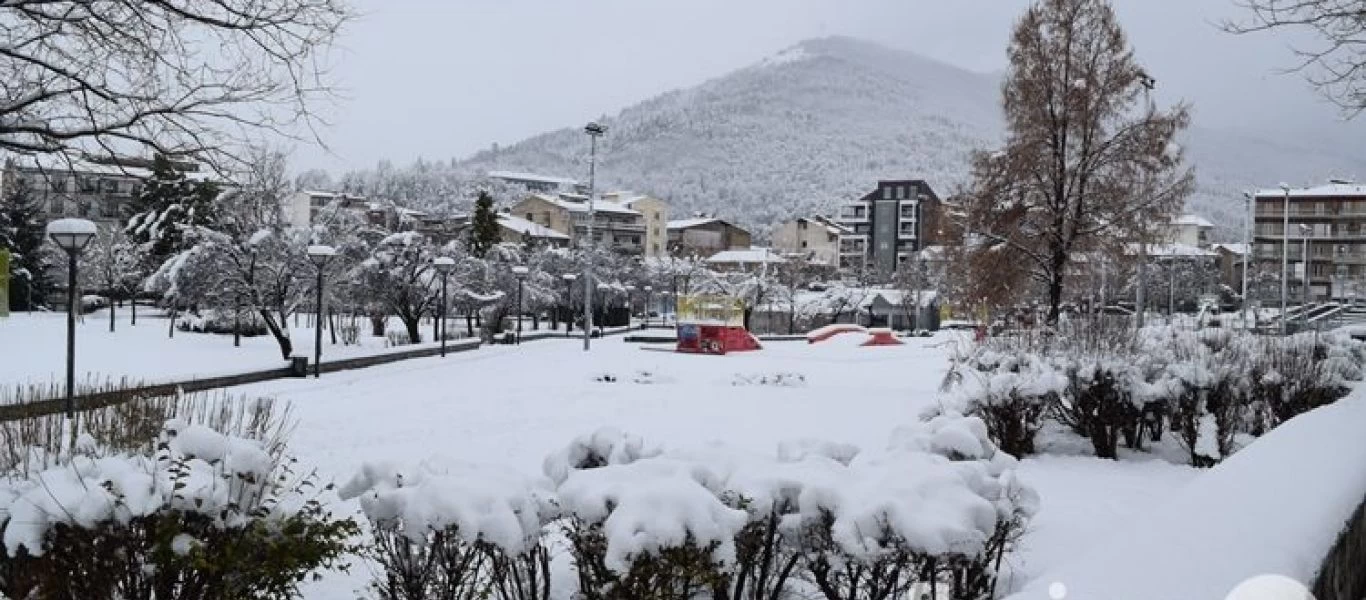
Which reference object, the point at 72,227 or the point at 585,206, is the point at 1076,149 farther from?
the point at 585,206

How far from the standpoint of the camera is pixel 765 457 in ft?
17.8

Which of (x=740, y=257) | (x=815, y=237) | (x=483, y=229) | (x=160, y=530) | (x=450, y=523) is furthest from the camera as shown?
(x=815, y=237)

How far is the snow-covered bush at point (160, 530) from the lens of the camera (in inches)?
154

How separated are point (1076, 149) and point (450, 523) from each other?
19961mm

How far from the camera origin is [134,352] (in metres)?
28.0

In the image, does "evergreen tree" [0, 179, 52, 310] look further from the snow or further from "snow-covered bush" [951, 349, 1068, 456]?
"snow-covered bush" [951, 349, 1068, 456]

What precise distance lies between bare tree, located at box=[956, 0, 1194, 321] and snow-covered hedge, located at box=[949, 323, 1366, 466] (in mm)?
7605

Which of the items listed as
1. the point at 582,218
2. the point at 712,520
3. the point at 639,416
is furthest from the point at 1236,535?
the point at 582,218

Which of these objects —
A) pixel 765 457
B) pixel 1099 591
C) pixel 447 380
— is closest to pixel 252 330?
pixel 447 380

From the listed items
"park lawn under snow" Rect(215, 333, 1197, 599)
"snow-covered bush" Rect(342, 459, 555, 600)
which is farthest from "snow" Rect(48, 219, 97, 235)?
"snow-covered bush" Rect(342, 459, 555, 600)

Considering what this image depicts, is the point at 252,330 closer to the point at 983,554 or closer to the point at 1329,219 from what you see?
the point at 983,554

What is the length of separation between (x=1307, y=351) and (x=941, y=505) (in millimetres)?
12475

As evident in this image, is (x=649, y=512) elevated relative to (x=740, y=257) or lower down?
lower down

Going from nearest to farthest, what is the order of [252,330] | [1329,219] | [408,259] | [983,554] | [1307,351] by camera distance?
[983,554] → [1307,351] → [408,259] → [252,330] → [1329,219]
